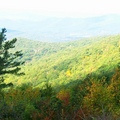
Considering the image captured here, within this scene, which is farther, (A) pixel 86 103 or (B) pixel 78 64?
(B) pixel 78 64

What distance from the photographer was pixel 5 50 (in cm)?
3266

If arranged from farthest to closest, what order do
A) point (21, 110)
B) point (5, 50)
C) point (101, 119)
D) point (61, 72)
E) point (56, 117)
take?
point (61, 72) → point (5, 50) → point (21, 110) → point (56, 117) → point (101, 119)

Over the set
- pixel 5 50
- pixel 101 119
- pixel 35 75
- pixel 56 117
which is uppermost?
pixel 5 50

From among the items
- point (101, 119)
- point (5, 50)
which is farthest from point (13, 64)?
point (101, 119)

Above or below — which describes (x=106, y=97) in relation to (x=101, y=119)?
below

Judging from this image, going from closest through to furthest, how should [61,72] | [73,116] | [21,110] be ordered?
[73,116] → [21,110] → [61,72]

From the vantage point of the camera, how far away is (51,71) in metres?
151

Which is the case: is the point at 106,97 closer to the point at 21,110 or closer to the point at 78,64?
the point at 21,110

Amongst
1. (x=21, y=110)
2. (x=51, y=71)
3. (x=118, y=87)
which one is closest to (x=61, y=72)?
(x=51, y=71)

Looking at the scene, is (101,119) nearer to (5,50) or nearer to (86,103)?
(86,103)

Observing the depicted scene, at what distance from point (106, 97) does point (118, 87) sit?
634 cm

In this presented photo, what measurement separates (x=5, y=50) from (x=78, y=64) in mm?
117840

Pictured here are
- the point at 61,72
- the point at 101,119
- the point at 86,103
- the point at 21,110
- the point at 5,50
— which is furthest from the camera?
the point at 61,72

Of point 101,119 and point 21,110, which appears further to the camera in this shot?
point 21,110
